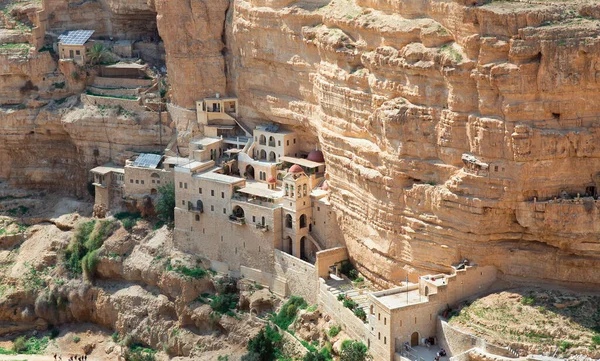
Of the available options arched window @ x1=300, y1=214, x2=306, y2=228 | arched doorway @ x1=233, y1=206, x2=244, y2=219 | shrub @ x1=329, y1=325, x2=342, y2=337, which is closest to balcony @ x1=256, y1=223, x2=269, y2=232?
arched doorway @ x1=233, y1=206, x2=244, y2=219

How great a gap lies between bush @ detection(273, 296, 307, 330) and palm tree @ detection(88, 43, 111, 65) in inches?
814

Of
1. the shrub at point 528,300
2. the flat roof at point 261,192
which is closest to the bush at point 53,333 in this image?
the flat roof at point 261,192

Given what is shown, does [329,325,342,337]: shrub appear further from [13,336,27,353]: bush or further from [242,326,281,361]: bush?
[13,336,27,353]: bush

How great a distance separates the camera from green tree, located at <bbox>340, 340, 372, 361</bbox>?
50.1m

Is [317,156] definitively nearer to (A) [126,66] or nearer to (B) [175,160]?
(B) [175,160]

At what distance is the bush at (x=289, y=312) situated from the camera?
55.9 meters

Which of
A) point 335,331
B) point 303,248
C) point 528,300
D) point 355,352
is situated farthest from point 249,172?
point 528,300

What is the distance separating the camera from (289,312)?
184 ft

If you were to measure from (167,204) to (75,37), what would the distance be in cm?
1336

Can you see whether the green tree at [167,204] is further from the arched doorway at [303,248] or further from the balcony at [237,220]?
the arched doorway at [303,248]

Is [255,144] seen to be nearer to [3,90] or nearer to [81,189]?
[81,189]

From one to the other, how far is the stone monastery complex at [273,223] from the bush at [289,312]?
16.3 inches

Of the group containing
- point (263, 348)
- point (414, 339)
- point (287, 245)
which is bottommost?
point (263, 348)

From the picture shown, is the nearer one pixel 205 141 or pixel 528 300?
pixel 528 300
